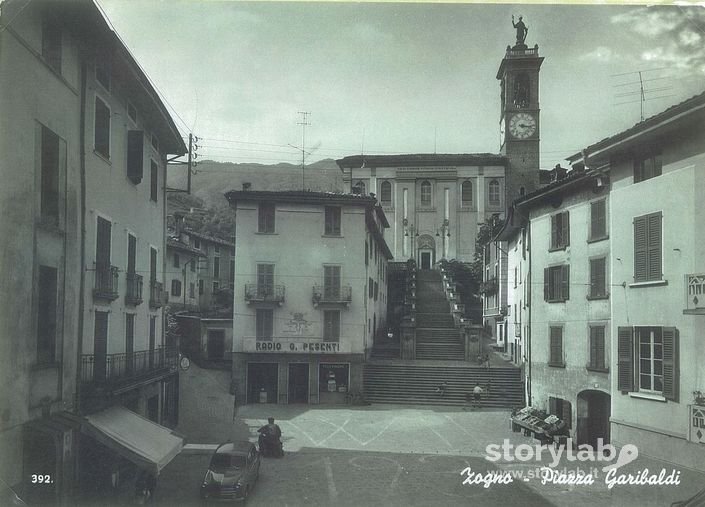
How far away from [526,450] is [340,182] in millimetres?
36632

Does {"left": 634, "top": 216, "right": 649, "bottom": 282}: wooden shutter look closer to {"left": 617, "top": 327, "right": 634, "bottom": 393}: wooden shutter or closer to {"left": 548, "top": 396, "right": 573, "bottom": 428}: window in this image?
{"left": 617, "top": 327, "right": 634, "bottom": 393}: wooden shutter

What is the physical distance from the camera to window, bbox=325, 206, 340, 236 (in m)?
27.2

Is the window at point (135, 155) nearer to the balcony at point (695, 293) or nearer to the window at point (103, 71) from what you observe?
the window at point (103, 71)

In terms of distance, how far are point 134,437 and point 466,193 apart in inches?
1634

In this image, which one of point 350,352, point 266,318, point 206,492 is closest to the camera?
point 206,492

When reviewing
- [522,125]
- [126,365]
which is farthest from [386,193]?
[126,365]

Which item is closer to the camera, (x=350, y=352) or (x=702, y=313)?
(x=702, y=313)

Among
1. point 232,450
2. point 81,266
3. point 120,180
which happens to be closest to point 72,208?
point 81,266

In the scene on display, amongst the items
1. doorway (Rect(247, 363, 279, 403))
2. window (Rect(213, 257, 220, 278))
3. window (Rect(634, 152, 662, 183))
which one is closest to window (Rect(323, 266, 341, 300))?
doorway (Rect(247, 363, 279, 403))

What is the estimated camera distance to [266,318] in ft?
83.1

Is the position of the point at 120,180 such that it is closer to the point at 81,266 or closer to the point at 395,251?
the point at 81,266

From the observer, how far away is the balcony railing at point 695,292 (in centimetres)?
1243

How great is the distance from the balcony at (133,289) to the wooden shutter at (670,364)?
13.2 metres

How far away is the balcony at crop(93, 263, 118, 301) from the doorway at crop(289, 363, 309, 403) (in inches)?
462
